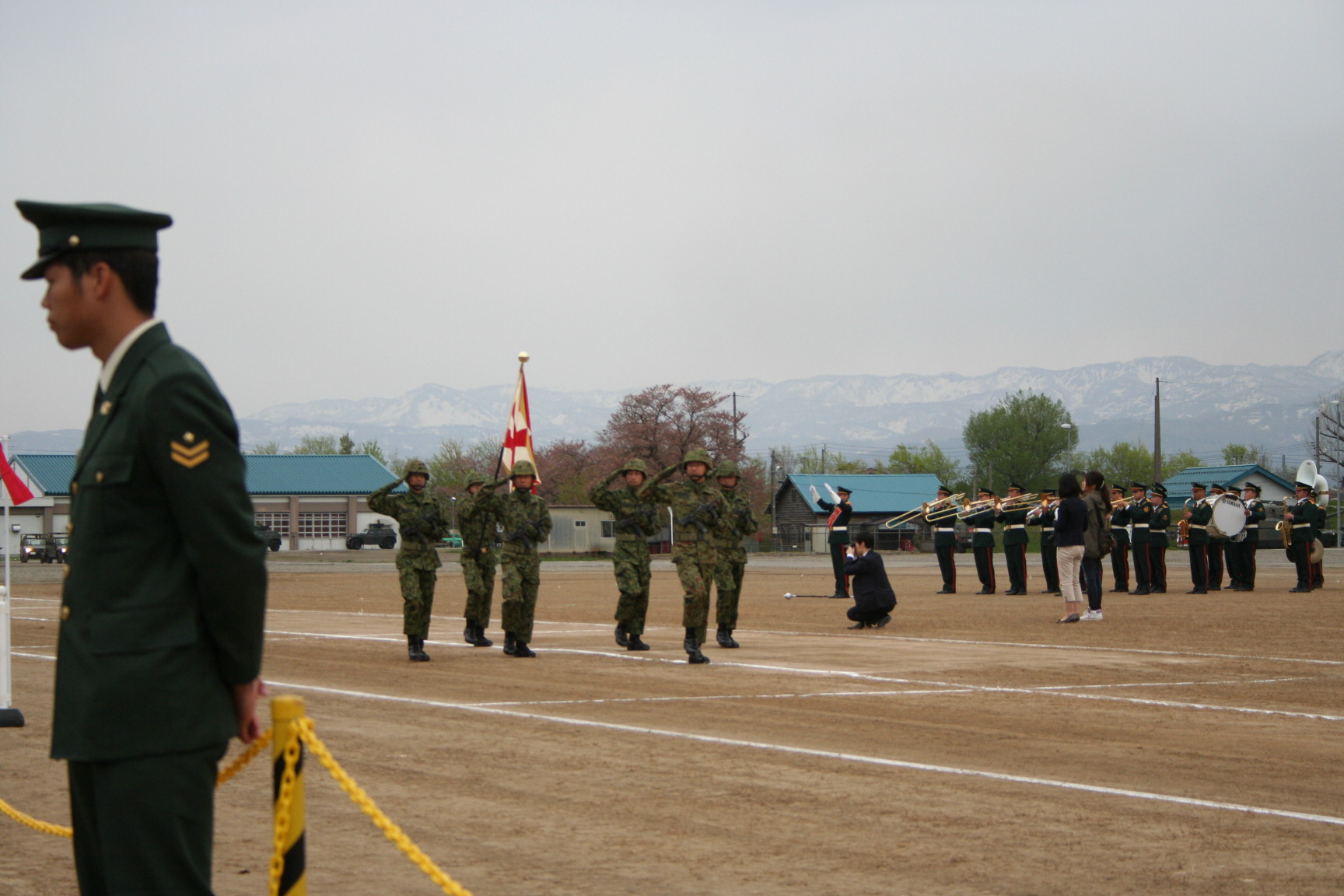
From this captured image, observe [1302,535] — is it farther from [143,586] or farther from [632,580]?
[143,586]

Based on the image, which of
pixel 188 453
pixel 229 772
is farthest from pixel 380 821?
pixel 188 453

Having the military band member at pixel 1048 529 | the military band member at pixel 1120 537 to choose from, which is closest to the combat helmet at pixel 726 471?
the military band member at pixel 1048 529

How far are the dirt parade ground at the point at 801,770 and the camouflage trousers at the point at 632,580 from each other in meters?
0.56

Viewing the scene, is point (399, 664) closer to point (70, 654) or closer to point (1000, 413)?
point (70, 654)

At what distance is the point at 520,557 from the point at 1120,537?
55.5 feet

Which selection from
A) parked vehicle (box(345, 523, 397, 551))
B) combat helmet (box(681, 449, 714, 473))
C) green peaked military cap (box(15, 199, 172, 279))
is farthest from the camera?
parked vehicle (box(345, 523, 397, 551))

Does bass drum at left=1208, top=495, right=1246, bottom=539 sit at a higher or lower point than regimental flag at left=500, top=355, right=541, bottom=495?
lower

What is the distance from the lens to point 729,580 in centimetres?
1641

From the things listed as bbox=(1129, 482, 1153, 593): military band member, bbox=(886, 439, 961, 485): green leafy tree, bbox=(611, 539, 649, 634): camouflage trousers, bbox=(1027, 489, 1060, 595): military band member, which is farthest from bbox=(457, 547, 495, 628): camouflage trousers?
bbox=(886, 439, 961, 485): green leafy tree

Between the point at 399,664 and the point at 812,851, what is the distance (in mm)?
9499

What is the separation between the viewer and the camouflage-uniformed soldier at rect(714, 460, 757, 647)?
16.1 meters

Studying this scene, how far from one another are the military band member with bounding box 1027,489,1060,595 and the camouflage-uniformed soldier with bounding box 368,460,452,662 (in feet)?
45.5

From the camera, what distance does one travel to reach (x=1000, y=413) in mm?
133125

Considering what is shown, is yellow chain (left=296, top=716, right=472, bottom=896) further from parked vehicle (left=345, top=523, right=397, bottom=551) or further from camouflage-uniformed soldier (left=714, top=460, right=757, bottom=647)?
parked vehicle (left=345, top=523, right=397, bottom=551)
